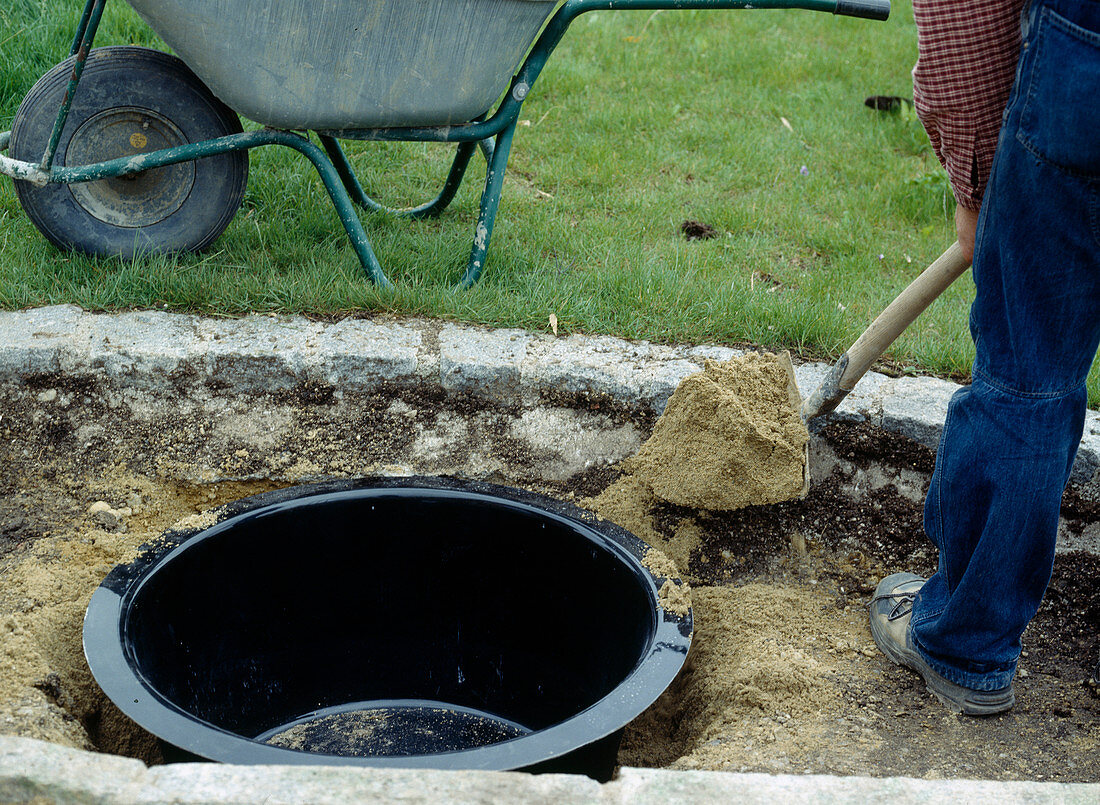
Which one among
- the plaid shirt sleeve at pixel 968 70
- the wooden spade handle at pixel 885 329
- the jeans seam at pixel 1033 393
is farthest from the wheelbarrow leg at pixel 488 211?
the jeans seam at pixel 1033 393

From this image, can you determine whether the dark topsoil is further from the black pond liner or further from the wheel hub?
the wheel hub

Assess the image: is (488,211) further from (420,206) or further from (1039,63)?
(1039,63)

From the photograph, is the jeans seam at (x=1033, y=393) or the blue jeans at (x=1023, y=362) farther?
the jeans seam at (x=1033, y=393)

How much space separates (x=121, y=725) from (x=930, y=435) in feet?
6.11

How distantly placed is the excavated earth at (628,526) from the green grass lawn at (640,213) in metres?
0.33

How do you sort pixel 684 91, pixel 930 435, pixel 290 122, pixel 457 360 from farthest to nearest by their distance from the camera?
pixel 684 91 < pixel 290 122 < pixel 457 360 < pixel 930 435

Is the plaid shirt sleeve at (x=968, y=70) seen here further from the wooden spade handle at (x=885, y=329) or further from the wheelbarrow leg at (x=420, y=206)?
the wheelbarrow leg at (x=420, y=206)

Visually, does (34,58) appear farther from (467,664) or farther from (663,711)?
(663,711)

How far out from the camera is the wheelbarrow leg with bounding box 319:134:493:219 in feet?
10.1

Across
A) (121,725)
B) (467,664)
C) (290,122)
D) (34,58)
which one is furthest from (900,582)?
(34,58)

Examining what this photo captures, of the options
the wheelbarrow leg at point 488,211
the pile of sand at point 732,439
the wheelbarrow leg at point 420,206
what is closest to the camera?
the pile of sand at point 732,439

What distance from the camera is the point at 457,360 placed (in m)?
2.39

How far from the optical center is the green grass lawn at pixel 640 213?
2.61 meters

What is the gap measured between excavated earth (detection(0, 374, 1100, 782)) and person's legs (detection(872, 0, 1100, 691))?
210 millimetres
